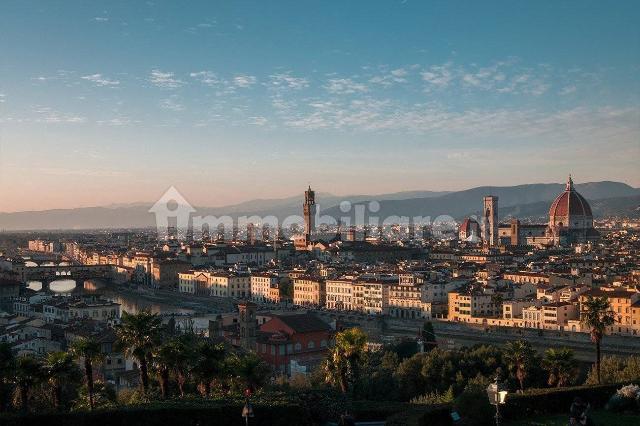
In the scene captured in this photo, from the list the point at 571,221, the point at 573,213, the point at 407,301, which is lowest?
the point at 407,301

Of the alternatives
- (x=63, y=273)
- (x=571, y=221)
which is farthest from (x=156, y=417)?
(x=571, y=221)

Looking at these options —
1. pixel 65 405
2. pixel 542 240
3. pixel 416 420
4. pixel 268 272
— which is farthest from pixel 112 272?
pixel 416 420

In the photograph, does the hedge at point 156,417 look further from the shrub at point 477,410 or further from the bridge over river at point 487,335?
the bridge over river at point 487,335

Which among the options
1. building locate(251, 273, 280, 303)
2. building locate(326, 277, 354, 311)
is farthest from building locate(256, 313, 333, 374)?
building locate(251, 273, 280, 303)

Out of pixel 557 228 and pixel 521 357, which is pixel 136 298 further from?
pixel 557 228

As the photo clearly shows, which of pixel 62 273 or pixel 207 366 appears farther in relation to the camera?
Answer: pixel 62 273

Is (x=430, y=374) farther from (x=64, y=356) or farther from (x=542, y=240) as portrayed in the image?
(x=542, y=240)
